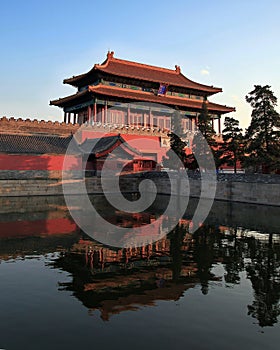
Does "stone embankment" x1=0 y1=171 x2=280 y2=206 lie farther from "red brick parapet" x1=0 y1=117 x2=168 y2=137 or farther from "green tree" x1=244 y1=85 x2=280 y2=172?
"red brick parapet" x1=0 y1=117 x2=168 y2=137

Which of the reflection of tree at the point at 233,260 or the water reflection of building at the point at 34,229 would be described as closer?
the reflection of tree at the point at 233,260

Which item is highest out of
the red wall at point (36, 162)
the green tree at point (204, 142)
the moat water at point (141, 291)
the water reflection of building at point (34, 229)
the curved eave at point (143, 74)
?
the curved eave at point (143, 74)

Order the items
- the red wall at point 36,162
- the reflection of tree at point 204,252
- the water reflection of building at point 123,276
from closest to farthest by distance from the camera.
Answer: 1. the water reflection of building at point 123,276
2. the reflection of tree at point 204,252
3. the red wall at point 36,162

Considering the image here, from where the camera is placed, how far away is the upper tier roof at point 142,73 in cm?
3453

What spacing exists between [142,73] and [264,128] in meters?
20.1

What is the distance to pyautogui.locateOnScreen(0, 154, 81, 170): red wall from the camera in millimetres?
25844

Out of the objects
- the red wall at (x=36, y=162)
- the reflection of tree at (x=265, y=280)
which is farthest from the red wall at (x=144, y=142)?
the reflection of tree at (x=265, y=280)

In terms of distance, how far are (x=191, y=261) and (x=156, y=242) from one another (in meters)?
2.35

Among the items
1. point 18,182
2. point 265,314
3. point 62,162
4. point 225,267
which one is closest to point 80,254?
point 225,267

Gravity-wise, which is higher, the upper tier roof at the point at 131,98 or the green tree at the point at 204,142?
the upper tier roof at the point at 131,98

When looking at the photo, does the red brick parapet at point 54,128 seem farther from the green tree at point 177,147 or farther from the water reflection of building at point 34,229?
the water reflection of building at point 34,229

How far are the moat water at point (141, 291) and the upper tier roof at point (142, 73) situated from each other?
24.8 metres

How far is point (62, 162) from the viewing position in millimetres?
28156

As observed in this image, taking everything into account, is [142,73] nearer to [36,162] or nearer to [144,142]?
[144,142]
